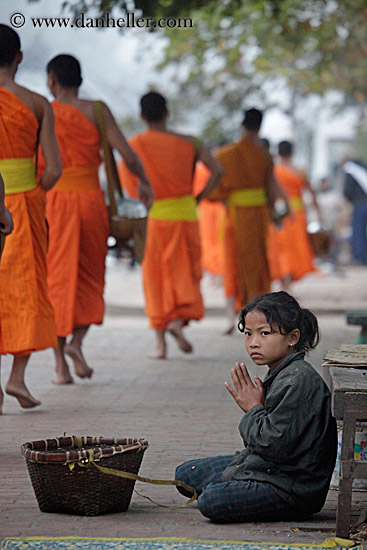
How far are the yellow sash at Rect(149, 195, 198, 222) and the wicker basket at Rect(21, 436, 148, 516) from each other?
5.29 meters

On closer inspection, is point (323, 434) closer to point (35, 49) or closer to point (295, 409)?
point (295, 409)

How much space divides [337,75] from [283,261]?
16.8 ft

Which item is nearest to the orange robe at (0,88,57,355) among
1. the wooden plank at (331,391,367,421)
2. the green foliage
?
the wooden plank at (331,391,367,421)

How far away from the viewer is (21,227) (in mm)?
6387

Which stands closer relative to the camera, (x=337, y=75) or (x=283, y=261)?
(x=283, y=261)

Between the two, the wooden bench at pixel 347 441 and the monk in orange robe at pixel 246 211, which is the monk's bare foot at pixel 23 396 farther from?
the monk in orange robe at pixel 246 211

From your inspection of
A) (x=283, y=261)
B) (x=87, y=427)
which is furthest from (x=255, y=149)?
(x=87, y=427)

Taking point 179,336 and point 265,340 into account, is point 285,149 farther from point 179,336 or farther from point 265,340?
point 265,340

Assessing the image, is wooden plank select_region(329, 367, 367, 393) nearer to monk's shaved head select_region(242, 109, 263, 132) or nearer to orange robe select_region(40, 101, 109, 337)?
orange robe select_region(40, 101, 109, 337)

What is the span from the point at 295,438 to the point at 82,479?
804 millimetres

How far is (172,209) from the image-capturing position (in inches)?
372

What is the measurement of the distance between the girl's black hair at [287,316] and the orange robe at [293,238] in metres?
10.7

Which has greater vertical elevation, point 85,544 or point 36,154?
point 36,154

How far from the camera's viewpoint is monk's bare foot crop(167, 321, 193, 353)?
9242 mm
